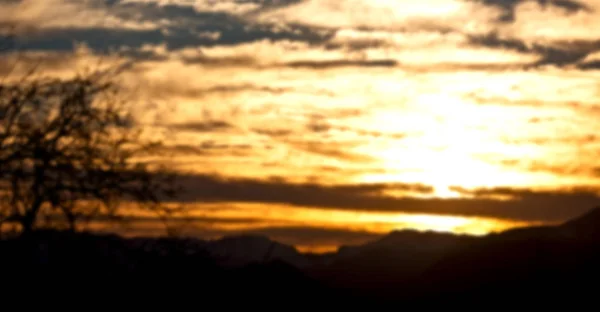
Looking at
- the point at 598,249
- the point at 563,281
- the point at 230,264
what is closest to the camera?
the point at 230,264

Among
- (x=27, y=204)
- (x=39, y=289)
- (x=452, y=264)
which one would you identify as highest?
(x=27, y=204)

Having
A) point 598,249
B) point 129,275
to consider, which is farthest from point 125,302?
point 598,249

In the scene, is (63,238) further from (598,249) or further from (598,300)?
(598,249)

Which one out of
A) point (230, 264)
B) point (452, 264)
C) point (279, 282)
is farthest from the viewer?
point (452, 264)

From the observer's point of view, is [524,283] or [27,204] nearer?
[27,204]

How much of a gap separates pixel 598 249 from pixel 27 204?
79.5m

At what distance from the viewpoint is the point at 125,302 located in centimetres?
2109

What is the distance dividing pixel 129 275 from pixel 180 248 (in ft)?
5.35

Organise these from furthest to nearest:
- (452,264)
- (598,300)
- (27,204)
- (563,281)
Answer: (452,264) → (563,281) → (598,300) → (27,204)

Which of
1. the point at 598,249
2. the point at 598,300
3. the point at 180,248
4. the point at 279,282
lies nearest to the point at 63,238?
the point at 180,248

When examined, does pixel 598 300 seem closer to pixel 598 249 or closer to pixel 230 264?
pixel 598 249

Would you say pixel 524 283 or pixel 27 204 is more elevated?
pixel 27 204

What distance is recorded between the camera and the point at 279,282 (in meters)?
27.5

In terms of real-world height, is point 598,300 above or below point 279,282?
below
